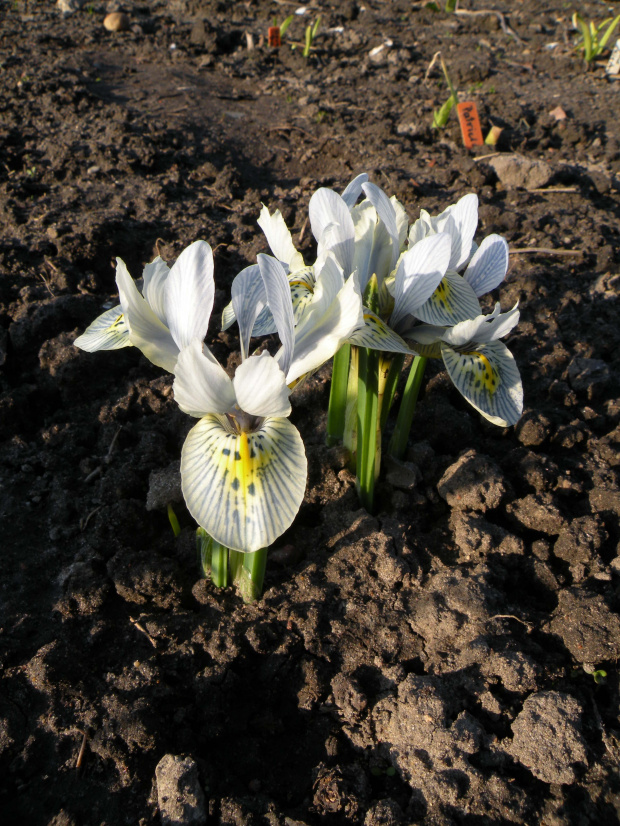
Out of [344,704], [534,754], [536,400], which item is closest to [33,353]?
[344,704]

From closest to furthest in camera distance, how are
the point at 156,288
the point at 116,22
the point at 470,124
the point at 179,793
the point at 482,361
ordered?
the point at 179,793, the point at 156,288, the point at 482,361, the point at 470,124, the point at 116,22

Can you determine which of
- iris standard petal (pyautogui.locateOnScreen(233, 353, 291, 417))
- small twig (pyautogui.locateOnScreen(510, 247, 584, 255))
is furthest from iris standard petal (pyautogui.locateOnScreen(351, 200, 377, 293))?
small twig (pyautogui.locateOnScreen(510, 247, 584, 255))

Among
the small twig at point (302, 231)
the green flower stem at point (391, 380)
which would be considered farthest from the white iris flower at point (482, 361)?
the small twig at point (302, 231)

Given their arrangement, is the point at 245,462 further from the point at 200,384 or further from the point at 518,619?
the point at 518,619

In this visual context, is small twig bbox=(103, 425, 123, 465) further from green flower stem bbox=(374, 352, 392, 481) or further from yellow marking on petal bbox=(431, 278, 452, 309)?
yellow marking on petal bbox=(431, 278, 452, 309)

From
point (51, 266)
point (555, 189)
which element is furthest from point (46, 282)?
point (555, 189)

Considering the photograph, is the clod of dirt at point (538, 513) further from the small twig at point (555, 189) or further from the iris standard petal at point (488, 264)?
the small twig at point (555, 189)

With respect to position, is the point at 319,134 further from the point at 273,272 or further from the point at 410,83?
the point at 273,272

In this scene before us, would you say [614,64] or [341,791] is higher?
[614,64]
